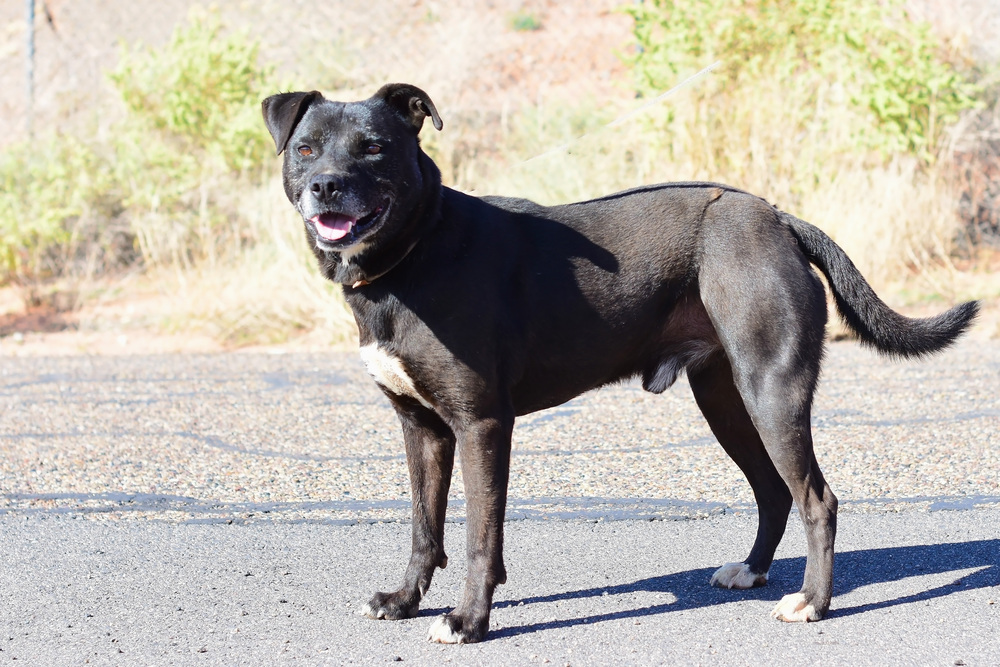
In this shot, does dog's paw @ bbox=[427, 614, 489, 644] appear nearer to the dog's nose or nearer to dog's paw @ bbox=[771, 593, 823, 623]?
dog's paw @ bbox=[771, 593, 823, 623]

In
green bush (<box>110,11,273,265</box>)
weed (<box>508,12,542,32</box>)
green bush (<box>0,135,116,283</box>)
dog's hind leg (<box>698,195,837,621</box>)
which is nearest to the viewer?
dog's hind leg (<box>698,195,837,621</box>)

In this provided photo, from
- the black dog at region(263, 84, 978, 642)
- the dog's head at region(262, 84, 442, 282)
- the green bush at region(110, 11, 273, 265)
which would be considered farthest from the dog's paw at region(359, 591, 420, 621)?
the green bush at region(110, 11, 273, 265)

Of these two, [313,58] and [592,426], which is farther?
[313,58]

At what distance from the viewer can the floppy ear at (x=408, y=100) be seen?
384 centimetres

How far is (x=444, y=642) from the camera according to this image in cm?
358

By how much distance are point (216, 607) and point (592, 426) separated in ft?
10.8

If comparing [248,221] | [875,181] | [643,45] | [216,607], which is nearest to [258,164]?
[248,221]

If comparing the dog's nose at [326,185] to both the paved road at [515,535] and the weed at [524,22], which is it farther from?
the weed at [524,22]

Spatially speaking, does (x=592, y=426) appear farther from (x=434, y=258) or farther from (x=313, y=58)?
(x=313, y=58)

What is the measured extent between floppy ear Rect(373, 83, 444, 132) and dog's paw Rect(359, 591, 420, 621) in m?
1.68

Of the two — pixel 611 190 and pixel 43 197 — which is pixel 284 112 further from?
pixel 43 197

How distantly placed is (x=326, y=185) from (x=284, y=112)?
1.53 feet

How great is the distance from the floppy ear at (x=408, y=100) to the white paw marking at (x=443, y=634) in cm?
171

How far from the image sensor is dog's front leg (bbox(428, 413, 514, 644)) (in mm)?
3625
